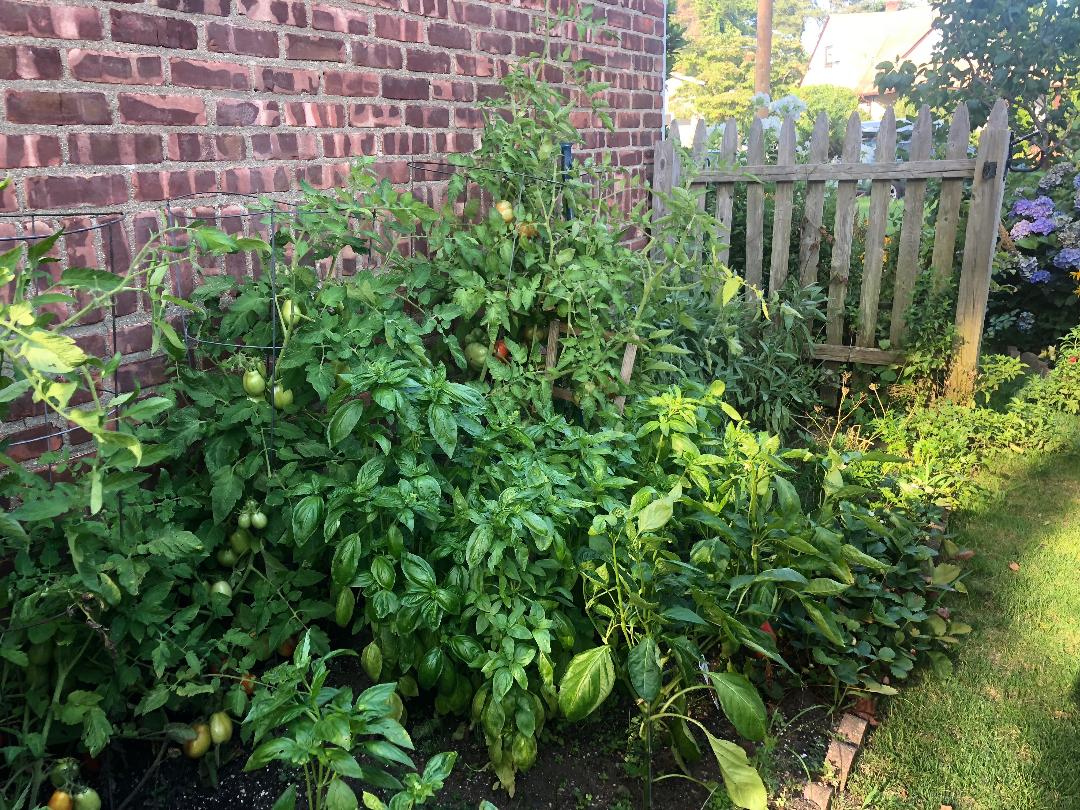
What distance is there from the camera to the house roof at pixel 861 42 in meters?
38.0

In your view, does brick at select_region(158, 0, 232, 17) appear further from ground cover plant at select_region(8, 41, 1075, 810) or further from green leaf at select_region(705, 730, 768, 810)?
green leaf at select_region(705, 730, 768, 810)

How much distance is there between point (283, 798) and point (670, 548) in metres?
1.48

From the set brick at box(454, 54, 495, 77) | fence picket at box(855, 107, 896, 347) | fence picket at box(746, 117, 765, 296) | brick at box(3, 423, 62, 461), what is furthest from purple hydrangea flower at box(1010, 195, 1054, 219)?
brick at box(3, 423, 62, 461)

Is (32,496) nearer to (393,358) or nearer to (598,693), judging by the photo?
(393,358)

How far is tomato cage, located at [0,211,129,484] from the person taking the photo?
213 cm

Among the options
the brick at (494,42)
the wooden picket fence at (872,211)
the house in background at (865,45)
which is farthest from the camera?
the house in background at (865,45)

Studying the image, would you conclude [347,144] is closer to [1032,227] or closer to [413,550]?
[413,550]

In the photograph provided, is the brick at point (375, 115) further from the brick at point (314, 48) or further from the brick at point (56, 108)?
the brick at point (56, 108)

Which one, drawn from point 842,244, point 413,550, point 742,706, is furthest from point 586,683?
point 842,244

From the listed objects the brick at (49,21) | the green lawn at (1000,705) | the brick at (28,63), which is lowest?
the green lawn at (1000,705)

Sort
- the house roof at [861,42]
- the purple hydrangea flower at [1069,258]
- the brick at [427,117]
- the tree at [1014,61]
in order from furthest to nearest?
the house roof at [861,42] < the tree at [1014,61] < the purple hydrangea flower at [1069,258] < the brick at [427,117]

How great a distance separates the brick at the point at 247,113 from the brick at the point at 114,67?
0.21m

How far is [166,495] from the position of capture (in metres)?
2.14

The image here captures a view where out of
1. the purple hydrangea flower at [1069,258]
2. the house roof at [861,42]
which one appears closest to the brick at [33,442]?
the purple hydrangea flower at [1069,258]
